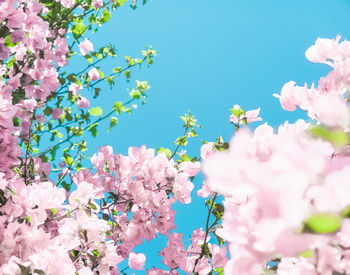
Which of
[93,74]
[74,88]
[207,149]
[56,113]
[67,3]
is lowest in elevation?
[207,149]

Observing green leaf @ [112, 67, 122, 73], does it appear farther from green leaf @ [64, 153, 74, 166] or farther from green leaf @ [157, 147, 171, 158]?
green leaf @ [157, 147, 171, 158]

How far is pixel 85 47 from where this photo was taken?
3428 mm

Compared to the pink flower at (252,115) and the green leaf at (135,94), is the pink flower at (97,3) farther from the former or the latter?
the pink flower at (252,115)

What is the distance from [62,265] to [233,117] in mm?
1328

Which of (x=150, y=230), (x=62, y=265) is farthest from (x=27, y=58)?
(x=62, y=265)

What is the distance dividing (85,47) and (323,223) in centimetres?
332

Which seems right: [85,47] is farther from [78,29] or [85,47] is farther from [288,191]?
[288,191]

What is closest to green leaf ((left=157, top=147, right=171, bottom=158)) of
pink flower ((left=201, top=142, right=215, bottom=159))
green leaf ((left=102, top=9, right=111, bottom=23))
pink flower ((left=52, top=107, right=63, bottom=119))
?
pink flower ((left=201, top=142, right=215, bottom=159))

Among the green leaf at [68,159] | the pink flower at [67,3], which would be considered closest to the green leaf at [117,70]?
the pink flower at [67,3]

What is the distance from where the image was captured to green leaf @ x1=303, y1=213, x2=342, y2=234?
0.41 meters

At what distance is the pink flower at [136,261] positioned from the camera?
2699 mm

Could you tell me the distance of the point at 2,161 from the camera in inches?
81.6


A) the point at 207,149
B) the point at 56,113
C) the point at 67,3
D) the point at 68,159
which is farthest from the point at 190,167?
the point at 67,3

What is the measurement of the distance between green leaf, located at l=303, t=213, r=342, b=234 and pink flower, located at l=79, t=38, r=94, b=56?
10.8 feet
